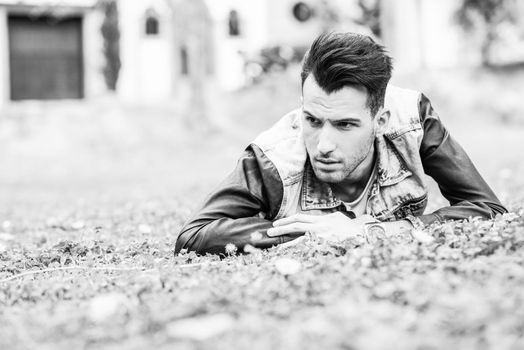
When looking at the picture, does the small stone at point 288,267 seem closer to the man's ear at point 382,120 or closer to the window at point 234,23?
the man's ear at point 382,120

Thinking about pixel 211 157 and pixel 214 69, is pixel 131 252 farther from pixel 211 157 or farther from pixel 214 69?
pixel 214 69

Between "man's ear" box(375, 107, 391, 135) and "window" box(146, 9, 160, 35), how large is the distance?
22.7 meters

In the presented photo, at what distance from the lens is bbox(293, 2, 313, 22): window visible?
28031mm

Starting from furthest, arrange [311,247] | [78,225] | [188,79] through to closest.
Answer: [188,79], [78,225], [311,247]

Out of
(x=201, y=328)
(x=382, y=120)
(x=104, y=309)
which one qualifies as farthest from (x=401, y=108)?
(x=201, y=328)

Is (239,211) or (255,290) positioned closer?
(255,290)

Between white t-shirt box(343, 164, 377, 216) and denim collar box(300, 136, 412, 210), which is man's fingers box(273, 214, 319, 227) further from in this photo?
white t-shirt box(343, 164, 377, 216)

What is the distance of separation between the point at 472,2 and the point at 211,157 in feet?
31.3

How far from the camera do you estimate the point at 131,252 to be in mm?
4652

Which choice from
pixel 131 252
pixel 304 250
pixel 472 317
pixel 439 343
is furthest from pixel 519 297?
pixel 131 252

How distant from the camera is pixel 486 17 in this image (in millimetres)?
21859

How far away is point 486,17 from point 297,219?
63.6ft

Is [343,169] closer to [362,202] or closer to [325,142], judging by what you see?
[325,142]

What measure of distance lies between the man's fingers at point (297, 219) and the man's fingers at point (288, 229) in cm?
3
